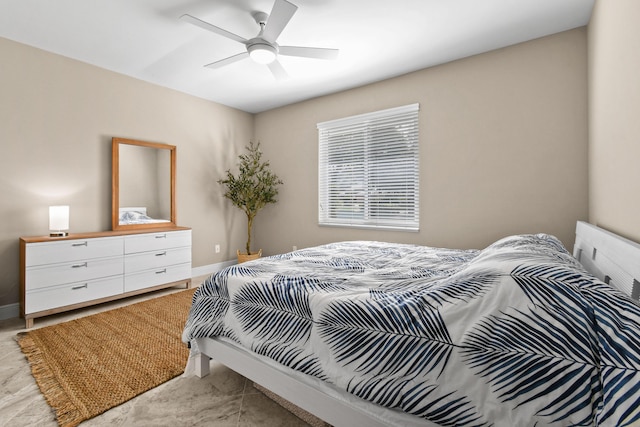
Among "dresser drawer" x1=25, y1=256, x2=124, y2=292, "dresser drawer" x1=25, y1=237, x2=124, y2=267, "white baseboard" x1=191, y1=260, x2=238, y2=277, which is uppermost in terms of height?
"dresser drawer" x1=25, y1=237, x2=124, y2=267

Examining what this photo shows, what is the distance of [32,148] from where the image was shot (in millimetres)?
3125

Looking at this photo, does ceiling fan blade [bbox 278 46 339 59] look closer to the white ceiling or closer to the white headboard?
the white ceiling

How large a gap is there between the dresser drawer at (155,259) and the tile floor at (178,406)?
1.48m

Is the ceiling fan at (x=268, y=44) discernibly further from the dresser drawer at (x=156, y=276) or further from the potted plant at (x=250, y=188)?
the dresser drawer at (x=156, y=276)

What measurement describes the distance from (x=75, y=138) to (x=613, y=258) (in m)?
4.64

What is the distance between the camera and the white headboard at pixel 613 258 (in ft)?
3.68

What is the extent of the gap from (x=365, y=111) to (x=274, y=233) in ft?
7.85

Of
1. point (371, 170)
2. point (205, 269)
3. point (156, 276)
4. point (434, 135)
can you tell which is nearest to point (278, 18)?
point (434, 135)

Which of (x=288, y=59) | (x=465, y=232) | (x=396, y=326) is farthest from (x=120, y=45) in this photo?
(x=465, y=232)

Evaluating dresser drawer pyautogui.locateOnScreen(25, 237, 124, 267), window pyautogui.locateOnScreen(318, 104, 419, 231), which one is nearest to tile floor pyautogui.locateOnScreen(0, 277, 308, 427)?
dresser drawer pyautogui.locateOnScreen(25, 237, 124, 267)

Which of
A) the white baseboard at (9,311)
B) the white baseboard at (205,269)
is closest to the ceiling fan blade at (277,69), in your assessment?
the white baseboard at (205,269)

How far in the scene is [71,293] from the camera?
302 cm

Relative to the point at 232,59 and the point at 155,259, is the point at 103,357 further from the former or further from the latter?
the point at 232,59

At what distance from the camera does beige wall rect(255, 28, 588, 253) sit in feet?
9.07
